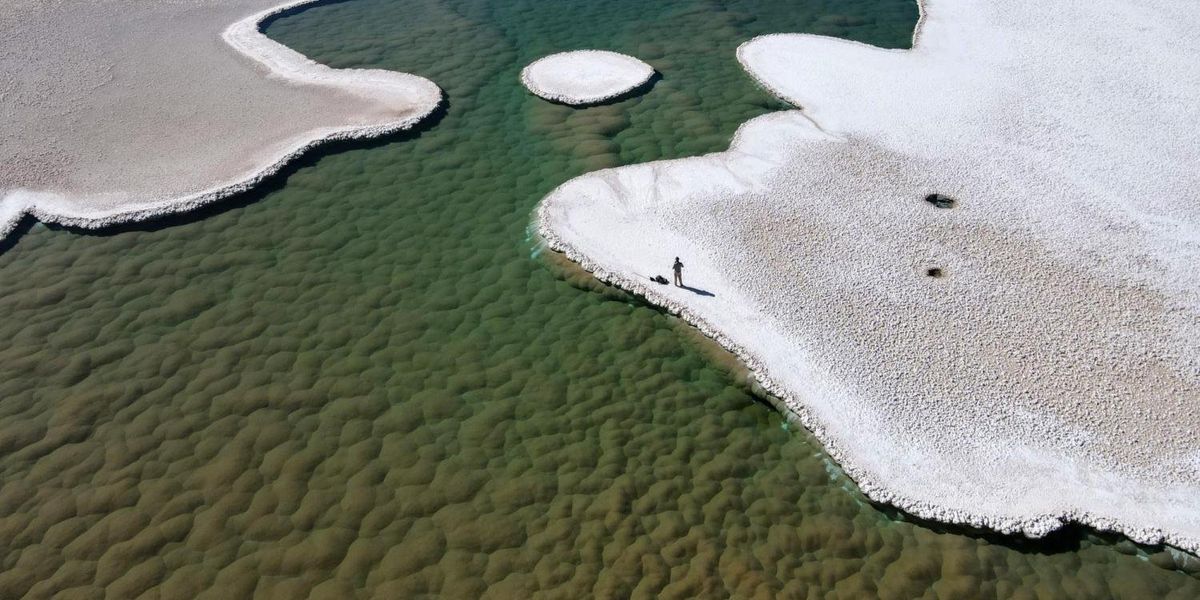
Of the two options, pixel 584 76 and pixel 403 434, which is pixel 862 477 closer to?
pixel 403 434

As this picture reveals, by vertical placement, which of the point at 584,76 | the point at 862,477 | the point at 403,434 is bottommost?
the point at 862,477

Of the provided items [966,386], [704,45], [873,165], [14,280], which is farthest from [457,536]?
[704,45]

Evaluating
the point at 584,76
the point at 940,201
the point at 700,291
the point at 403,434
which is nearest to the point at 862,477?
the point at 700,291

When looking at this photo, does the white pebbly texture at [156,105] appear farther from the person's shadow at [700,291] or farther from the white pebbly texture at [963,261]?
the person's shadow at [700,291]

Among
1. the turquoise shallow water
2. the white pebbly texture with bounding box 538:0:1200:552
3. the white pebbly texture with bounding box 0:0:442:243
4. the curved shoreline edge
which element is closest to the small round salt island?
the white pebbly texture with bounding box 0:0:442:243

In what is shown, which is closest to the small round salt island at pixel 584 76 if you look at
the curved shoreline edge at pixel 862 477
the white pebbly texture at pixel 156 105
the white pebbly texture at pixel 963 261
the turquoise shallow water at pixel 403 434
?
the white pebbly texture at pixel 156 105

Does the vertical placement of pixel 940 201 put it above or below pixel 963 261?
above

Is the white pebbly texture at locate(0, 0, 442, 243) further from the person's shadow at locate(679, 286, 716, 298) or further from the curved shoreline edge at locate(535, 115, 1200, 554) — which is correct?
the person's shadow at locate(679, 286, 716, 298)

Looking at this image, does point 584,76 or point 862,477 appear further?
point 584,76
